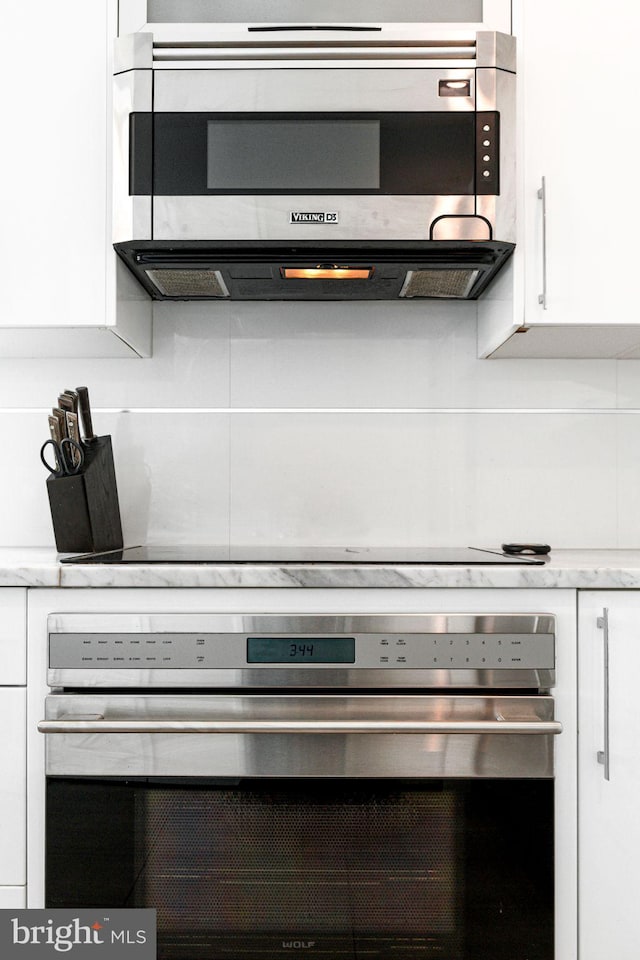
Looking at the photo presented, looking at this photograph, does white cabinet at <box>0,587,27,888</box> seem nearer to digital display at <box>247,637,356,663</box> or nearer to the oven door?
the oven door

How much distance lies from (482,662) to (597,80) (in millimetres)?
1044

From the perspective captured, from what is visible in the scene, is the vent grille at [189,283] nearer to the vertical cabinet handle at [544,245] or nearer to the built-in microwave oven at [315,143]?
the built-in microwave oven at [315,143]

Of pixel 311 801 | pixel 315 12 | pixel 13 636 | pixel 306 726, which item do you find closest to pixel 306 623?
pixel 306 726

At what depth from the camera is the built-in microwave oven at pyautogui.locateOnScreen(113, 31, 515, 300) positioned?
145cm

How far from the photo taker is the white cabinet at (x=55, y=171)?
1487 millimetres

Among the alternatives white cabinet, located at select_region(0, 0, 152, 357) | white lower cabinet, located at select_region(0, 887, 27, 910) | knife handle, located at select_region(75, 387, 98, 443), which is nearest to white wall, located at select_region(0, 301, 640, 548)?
knife handle, located at select_region(75, 387, 98, 443)

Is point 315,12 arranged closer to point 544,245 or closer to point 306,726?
point 544,245

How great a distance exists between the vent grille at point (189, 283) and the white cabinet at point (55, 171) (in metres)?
0.15

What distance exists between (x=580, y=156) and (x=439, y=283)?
354 millimetres

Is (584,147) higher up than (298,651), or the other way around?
(584,147)

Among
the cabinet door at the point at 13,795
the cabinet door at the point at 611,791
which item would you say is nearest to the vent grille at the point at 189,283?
the cabinet door at the point at 13,795

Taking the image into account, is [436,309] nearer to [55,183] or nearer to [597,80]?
[597,80]

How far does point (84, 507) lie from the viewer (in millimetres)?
1536

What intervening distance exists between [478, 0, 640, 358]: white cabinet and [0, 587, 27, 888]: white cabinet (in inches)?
39.1
